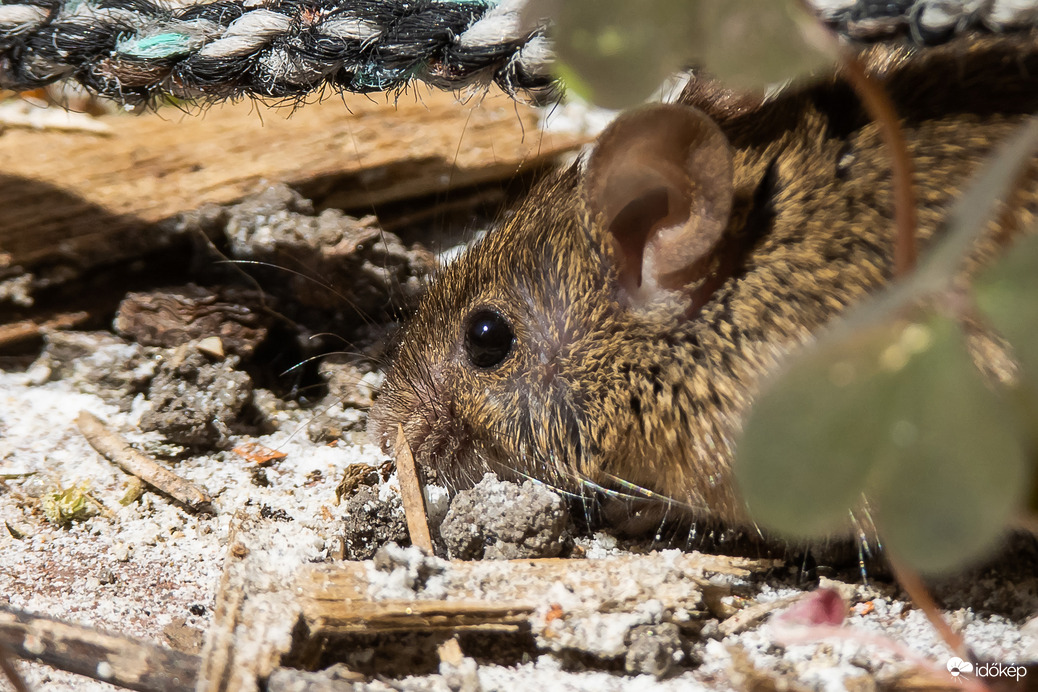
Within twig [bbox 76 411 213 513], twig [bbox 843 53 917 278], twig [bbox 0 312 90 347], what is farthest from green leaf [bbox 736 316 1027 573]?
twig [bbox 0 312 90 347]

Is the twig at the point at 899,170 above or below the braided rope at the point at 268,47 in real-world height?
below

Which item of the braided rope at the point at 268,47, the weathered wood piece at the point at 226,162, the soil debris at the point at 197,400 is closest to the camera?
the braided rope at the point at 268,47

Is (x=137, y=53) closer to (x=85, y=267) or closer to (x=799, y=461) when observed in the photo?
(x=85, y=267)

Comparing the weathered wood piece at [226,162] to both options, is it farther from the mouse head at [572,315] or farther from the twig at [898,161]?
the twig at [898,161]

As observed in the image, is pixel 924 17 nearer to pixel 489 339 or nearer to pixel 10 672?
pixel 489 339

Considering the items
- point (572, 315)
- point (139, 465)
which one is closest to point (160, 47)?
point (139, 465)

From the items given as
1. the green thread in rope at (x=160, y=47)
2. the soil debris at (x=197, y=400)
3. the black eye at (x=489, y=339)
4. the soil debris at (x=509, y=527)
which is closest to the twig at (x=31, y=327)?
the soil debris at (x=197, y=400)

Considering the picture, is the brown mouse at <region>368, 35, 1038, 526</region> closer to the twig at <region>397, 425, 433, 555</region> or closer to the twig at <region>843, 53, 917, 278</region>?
the twig at <region>397, 425, 433, 555</region>
